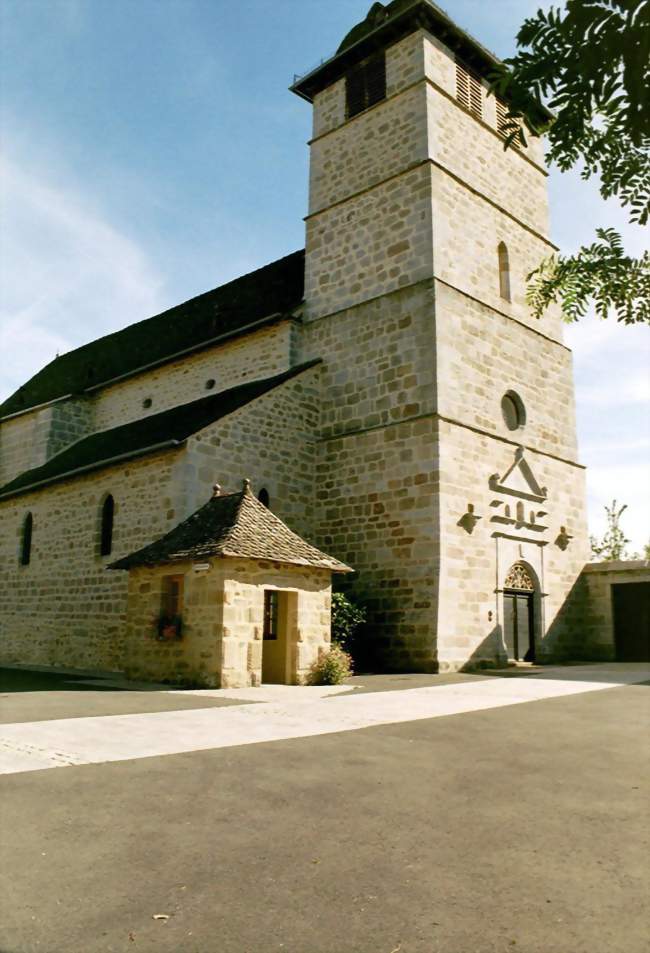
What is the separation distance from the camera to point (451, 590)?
48.8 feet

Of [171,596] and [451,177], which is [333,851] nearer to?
[171,596]

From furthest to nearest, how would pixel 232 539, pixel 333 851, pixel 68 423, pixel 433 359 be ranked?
1. pixel 68 423
2. pixel 433 359
3. pixel 232 539
4. pixel 333 851

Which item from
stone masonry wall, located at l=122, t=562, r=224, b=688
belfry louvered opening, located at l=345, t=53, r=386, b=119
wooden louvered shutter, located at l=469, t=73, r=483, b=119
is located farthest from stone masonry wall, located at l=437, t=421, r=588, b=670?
belfry louvered opening, located at l=345, t=53, r=386, b=119

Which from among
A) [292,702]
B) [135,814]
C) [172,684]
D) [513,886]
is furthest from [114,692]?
[513,886]

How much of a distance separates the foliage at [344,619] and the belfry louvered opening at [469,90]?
1317 cm

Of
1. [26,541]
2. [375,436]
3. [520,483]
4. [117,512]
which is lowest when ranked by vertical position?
[26,541]

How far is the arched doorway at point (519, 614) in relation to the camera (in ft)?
54.7

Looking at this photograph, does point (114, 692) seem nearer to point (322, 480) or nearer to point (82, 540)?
point (82, 540)

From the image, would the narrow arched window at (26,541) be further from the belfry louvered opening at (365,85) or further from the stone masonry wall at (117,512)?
the belfry louvered opening at (365,85)

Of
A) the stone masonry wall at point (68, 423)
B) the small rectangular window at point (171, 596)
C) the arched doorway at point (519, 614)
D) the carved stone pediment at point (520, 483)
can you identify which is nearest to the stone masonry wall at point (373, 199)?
the carved stone pediment at point (520, 483)

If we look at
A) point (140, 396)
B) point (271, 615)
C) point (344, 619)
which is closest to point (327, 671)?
point (271, 615)

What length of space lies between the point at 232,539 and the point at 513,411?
942 cm

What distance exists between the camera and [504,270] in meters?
19.0

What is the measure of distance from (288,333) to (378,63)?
24.9 feet
